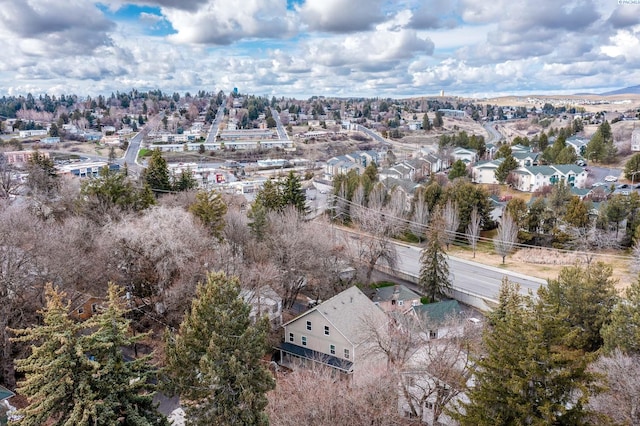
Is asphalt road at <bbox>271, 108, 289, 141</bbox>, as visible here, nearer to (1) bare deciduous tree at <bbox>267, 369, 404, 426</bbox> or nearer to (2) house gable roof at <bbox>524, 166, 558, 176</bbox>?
(2) house gable roof at <bbox>524, 166, 558, 176</bbox>

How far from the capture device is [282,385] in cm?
1658

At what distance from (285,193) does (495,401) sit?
31.7 meters

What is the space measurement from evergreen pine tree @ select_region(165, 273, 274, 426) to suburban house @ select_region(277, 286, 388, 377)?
26.5ft

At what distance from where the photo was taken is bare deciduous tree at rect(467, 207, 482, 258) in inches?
1615

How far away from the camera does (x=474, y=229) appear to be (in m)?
41.1

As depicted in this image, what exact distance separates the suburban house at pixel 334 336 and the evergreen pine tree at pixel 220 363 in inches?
318

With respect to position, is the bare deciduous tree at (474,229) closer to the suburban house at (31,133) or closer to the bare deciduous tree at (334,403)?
the bare deciduous tree at (334,403)

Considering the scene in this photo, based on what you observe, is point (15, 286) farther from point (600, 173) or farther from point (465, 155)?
point (465, 155)

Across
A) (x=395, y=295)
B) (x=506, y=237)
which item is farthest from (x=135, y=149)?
(x=395, y=295)

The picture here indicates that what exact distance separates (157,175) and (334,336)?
2666cm

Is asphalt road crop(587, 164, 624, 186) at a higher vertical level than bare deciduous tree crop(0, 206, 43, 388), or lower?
lower

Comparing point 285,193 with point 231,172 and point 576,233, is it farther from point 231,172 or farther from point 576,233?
point 231,172

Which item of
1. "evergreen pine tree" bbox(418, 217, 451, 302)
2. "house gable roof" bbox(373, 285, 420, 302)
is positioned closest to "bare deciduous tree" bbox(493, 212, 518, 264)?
"evergreen pine tree" bbox(418, 217, 451, 302)

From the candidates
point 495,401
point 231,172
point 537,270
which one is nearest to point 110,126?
point 231,172
